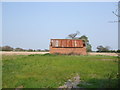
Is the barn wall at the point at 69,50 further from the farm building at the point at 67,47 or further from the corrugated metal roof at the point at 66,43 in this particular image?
the corrugated metal roof at the point at 66,43

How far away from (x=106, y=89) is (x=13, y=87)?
4228 mm

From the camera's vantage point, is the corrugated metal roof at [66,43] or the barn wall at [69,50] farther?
the corrugated metal roof at [66,43]

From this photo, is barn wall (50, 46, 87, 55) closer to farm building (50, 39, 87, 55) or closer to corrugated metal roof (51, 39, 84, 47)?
farm building (50, 39, 87, 55)

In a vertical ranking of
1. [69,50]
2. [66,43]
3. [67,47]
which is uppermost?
[66,43]

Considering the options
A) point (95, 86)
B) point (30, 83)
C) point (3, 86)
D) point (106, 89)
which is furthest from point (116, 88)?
point (3, 86)

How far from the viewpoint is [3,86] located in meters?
9.42

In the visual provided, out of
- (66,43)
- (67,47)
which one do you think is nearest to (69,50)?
(67,47)

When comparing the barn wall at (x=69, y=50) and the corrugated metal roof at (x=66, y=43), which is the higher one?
the corrugated metal roof at (x=66, y=43)

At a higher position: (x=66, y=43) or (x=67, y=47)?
(x=66, y=43)

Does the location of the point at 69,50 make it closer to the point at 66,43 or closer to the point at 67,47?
the point at 67,47

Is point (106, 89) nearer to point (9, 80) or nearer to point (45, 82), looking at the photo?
point (45, 82)

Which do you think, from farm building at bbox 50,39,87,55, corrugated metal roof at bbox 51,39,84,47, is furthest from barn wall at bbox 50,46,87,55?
corrugated metal roof at bbox 51,39,84,47

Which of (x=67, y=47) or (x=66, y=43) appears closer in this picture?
(x=67, y=47)

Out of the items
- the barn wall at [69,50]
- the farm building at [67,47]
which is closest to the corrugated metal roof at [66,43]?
the farm building at [67,47]
